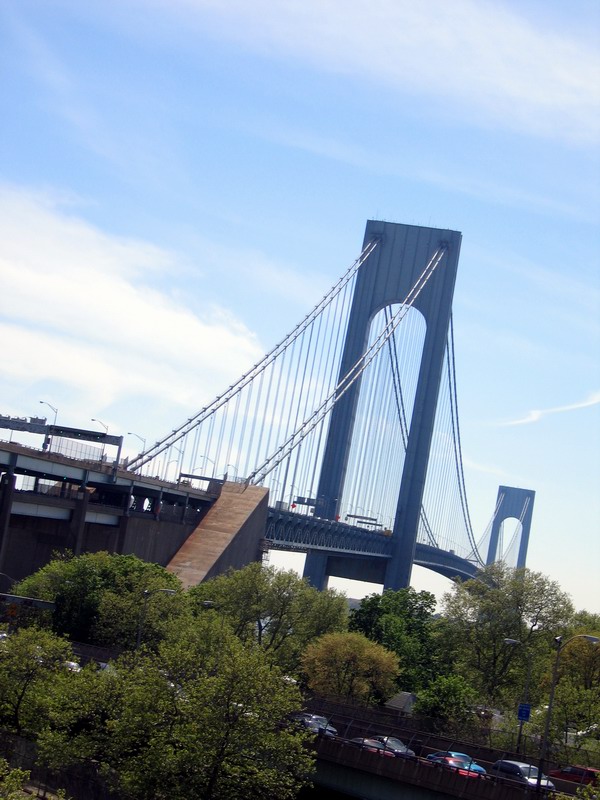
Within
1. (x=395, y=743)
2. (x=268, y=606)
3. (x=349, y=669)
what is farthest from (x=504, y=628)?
(x=395, y=743)

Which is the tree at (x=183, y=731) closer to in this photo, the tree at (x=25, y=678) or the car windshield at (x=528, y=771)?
the tree at (x=25, y=678)

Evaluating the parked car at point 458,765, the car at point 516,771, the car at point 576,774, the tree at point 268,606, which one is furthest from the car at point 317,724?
the tree at point 268,606

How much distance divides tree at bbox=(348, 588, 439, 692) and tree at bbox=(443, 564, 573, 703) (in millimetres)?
2771

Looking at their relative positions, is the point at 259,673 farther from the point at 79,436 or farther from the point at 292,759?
the point at 79,436

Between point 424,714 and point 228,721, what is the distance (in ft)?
71.2

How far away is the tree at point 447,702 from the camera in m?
48.8

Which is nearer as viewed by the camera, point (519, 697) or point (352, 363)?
point (519, 697)

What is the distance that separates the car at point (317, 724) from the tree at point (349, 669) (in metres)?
15.0

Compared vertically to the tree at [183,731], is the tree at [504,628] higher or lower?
higher

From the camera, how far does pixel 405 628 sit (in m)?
70.4

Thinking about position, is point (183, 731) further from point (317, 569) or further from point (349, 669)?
point (317, 569)

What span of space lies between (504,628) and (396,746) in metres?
25.6

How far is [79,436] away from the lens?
75.0 m

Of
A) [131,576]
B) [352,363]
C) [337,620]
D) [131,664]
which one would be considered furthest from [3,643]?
[352,363]
